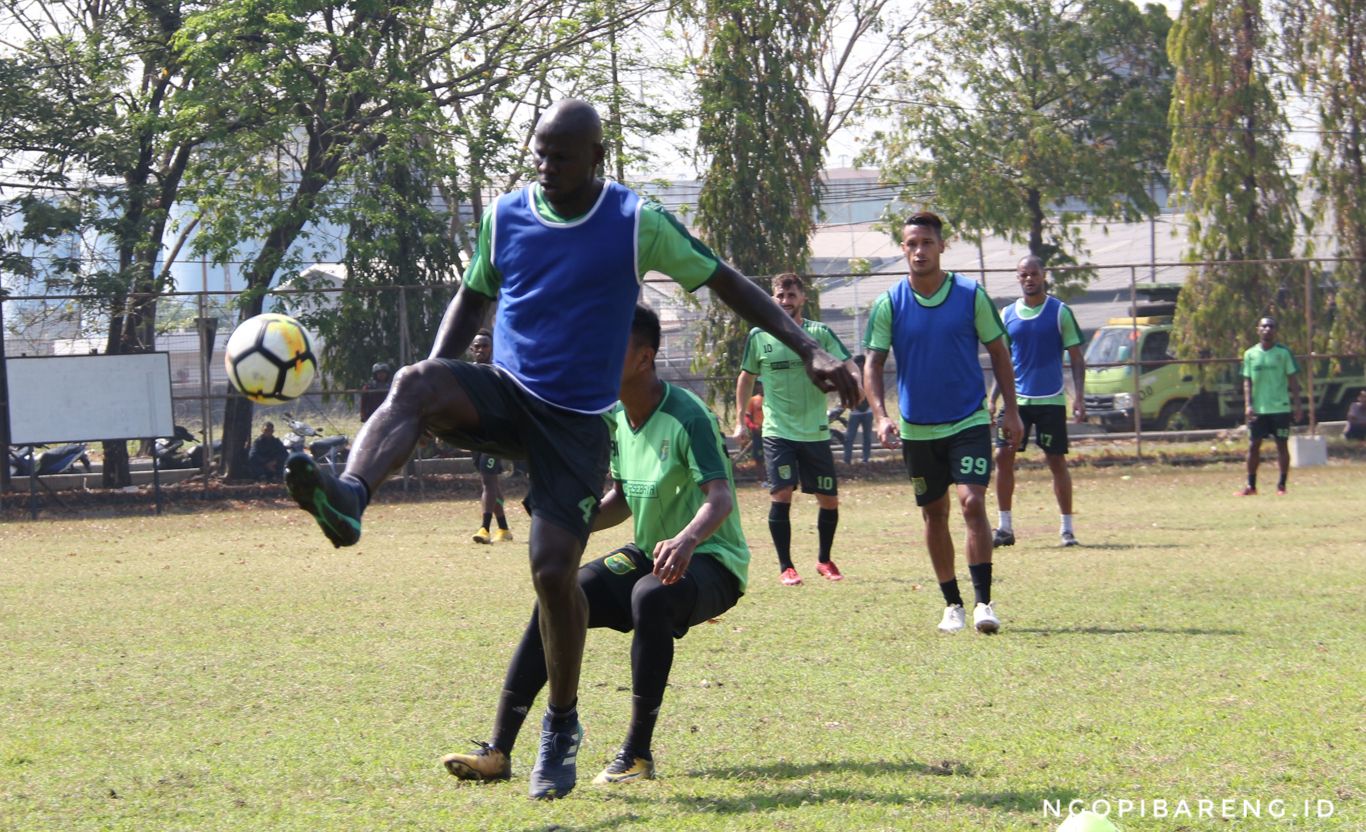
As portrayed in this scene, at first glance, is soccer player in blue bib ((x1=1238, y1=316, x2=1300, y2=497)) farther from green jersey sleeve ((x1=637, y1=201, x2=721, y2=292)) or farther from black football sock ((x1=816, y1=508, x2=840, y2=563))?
green jersey sleeve ((x1=637, y1=201, x2=721, y2=292))

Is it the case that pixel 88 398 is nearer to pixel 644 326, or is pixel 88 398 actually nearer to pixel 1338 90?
pixel 644 326

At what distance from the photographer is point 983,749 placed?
5223 mm

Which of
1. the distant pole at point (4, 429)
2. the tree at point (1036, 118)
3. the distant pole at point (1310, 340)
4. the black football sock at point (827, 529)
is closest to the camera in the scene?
the black football sock at point (827, 529)

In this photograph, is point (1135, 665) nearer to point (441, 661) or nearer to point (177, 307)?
point (441, 661)

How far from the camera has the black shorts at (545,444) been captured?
175 inches

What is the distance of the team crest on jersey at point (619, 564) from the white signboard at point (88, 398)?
599 inches

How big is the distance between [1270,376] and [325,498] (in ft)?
53.3

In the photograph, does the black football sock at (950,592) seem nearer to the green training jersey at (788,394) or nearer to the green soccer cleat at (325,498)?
the green training jersey at (788,394)

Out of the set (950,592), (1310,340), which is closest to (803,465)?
(950,592)

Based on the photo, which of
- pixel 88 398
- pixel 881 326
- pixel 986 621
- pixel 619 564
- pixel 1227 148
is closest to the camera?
pixel 619 564

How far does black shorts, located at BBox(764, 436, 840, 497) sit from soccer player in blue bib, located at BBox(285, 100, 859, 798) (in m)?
6.51

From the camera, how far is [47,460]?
836 inches

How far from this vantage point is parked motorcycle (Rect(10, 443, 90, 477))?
20.0m

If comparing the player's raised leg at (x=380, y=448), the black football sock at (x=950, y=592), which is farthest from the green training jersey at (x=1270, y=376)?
the player's raised leg at (x=380, y=448)
